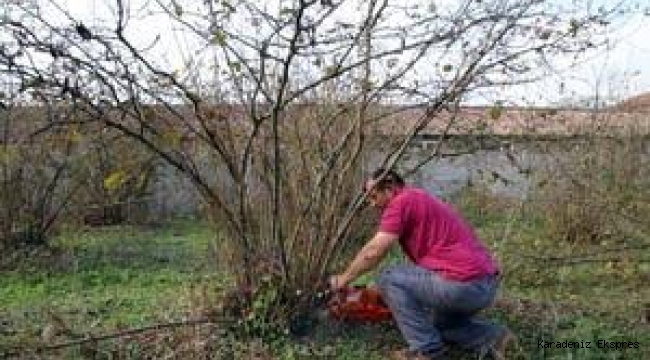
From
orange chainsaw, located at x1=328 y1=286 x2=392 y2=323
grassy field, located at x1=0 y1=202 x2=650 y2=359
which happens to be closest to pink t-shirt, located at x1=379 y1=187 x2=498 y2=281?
orange chainsaw, located at x1=328 y1=286 x2=392 y2=323

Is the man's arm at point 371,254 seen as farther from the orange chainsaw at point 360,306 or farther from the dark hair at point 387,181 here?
the orange chainsaw at point 360,306

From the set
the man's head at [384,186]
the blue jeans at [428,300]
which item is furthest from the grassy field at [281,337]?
the man's head at [384,186]

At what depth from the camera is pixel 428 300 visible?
630 centimetres

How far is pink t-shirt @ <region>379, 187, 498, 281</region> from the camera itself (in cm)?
623

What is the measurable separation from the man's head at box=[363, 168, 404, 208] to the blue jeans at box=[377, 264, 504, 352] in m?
0.46

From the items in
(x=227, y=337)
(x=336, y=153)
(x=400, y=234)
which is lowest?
(x=227, y=337)

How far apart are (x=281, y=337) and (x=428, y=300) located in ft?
3.27

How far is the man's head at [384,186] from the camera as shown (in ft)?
21.1

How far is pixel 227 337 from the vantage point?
21.4 ft

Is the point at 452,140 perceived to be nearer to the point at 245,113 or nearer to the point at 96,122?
the point at 245,113

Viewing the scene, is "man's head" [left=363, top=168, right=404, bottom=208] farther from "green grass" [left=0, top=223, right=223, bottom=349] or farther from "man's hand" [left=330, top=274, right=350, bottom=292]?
"green grass" [left=0, top=223, right=223, bottom=349]

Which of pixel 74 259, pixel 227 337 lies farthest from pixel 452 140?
pixel 74 259

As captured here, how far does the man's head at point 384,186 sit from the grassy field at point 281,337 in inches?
39.3

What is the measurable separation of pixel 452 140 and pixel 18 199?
6.06m
